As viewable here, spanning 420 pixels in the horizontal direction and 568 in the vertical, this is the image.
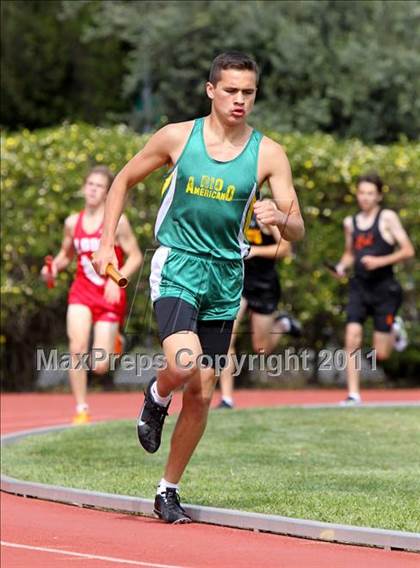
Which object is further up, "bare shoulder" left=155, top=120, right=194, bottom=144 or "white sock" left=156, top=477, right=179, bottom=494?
"bare shoulder" left=155, top=120, right=194, bottom=144

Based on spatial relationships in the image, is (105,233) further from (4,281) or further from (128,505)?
(4,281)

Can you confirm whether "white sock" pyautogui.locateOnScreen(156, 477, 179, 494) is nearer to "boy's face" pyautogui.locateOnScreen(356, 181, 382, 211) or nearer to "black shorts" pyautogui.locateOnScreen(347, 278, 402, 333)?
"boy's face" pyautogui.locateOnScreen(356, 181, 382, 211)

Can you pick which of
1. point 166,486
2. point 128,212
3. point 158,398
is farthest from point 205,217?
A: point 128,212

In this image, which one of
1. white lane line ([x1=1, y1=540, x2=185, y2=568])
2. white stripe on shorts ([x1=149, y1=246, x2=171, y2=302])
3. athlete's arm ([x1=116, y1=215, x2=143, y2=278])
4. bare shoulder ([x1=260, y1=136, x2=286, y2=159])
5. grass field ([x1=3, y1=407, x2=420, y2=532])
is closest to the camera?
white lane line ([x1=1, y1=540, x2=185, y2=568])

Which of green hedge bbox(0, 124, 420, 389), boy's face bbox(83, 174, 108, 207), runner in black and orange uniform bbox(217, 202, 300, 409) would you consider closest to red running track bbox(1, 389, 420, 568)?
boy's face bbox(83, 174, 108, 207)

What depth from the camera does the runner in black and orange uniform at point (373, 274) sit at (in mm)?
16781

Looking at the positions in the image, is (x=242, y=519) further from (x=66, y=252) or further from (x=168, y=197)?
(x=66, y=252)

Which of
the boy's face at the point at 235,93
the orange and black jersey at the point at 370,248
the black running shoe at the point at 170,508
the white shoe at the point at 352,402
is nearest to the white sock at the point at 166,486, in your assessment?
the black running shoe at the point at 170,508

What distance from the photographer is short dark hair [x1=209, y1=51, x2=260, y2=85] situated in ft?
28.6

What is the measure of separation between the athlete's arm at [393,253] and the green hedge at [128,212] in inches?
137

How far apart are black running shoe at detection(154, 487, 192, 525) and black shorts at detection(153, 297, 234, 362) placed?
0.84m

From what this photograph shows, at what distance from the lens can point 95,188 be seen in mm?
14547

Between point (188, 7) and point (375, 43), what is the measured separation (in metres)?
3.23

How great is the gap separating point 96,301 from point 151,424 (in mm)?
5450
